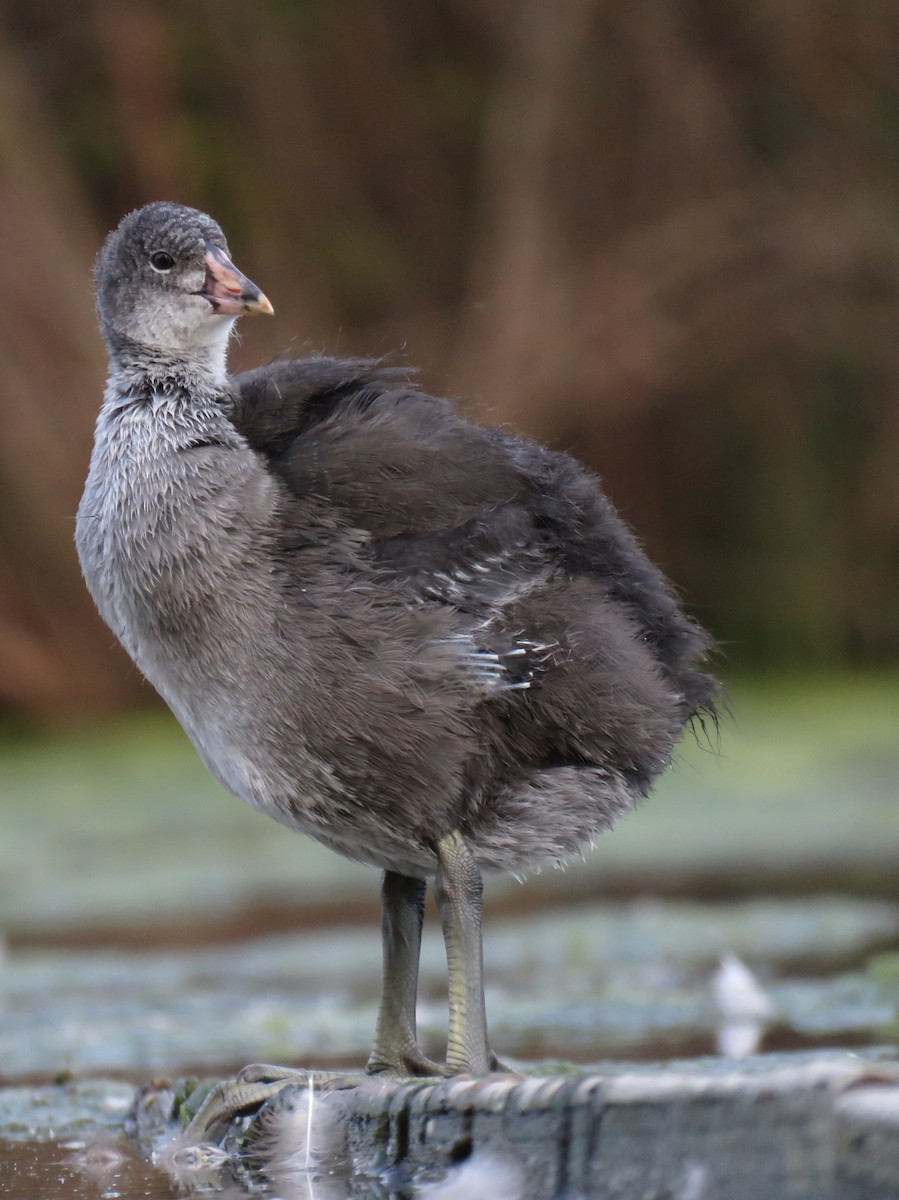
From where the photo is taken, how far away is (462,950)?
362 centimetres

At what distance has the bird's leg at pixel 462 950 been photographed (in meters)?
3.58

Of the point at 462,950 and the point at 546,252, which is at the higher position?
the point at 546,252

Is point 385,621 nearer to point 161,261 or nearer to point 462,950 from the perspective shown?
point 462,950

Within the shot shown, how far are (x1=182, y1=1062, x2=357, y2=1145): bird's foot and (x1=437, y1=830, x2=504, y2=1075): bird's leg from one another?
0.64 ft

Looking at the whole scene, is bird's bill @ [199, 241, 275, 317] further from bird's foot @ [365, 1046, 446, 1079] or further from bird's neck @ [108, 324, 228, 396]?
bird's foot @ [365, 1046, 446, 1079]

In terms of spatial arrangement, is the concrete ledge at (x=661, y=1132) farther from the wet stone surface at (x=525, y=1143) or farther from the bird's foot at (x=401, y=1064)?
the bird's foot at (x=401, y=1064)

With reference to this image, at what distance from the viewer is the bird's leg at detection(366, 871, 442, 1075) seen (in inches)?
153

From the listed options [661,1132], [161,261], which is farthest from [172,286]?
[661,1132]

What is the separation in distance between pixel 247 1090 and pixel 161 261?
1.60 m

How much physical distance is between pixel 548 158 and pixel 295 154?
1.41 metres

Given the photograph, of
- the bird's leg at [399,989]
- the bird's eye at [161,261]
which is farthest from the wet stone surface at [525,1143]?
the bird's eye at [161,261]

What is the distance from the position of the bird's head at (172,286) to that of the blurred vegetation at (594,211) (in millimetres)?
6397

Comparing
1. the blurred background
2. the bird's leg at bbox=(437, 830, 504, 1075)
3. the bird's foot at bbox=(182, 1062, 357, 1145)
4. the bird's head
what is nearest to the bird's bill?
the bird's head

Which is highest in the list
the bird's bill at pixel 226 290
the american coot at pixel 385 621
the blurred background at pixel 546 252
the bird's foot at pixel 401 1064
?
the blurred background at pixel 546 252
